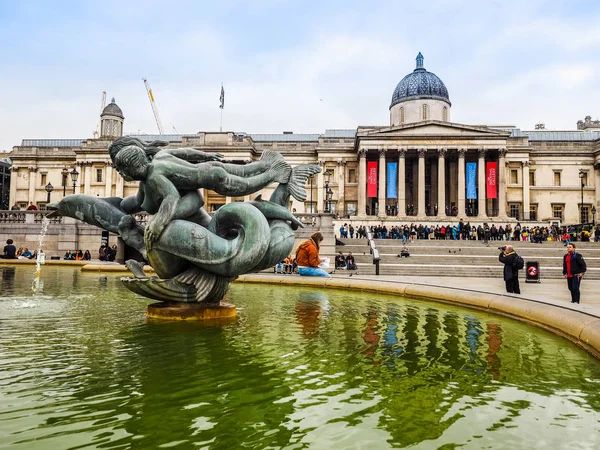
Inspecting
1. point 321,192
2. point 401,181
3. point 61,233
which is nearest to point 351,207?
point 321,192

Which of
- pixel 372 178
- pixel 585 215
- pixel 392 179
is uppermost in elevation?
pixel 372 178

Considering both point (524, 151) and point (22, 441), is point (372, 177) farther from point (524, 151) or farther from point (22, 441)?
point (22, 441)

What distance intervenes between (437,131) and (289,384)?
52141mm

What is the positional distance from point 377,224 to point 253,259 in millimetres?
43377

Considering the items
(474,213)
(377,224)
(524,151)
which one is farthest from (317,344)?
(524,151)

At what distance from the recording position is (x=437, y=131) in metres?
52.7

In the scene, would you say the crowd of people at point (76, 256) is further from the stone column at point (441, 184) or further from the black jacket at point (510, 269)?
the stone column at point (441, 184)

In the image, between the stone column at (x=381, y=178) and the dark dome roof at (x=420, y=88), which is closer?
the stone column at (x=381, y=178)

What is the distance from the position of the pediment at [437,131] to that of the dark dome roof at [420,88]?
8.54 metres

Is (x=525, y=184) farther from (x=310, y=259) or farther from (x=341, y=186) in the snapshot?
(x=310, y=259)

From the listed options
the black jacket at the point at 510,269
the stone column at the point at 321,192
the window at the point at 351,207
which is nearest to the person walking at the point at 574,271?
the black jacket at the point at 510,269

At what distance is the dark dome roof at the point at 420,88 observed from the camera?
59594mm

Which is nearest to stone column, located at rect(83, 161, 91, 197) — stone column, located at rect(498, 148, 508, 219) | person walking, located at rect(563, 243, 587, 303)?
stone column, located at rect(498, 148, 508, 219)

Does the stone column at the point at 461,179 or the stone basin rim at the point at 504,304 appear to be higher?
the stone column at the point at 461,179
